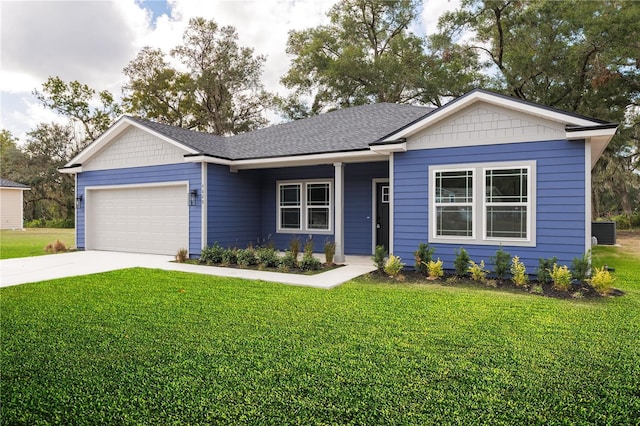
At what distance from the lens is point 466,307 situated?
5461 millimetres

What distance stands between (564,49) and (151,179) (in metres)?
17.2

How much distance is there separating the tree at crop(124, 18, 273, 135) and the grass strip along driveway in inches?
1021

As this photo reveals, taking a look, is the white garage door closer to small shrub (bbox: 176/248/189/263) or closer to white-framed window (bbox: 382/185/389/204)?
small shrub (bbox: 176/248/189/263)

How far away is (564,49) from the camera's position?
16.2 m

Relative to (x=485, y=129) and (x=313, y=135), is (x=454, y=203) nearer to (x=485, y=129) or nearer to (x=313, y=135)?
(x=485, y=129)

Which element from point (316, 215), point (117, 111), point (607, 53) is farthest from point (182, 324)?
point (117, 111)

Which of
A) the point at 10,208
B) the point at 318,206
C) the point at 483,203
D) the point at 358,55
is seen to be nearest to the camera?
the point at 483,203

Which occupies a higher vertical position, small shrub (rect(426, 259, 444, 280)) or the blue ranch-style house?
the blue ranch-style house

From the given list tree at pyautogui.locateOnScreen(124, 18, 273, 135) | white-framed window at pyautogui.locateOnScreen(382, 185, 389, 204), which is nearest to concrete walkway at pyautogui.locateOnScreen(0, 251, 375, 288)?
white-framed window at pyautogui.locateOnScreen(382, 185, 389, 204)

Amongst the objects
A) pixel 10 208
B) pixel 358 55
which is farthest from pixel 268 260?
pixel 10 208

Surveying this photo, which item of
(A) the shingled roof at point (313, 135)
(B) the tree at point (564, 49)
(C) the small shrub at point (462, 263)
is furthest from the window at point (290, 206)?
(B) the tree at point (564, 49)

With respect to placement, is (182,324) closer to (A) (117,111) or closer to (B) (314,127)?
(B) (314,127)

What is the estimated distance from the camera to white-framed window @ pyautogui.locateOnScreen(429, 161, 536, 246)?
756 cm

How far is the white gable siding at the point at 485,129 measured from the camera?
24.3 feet
